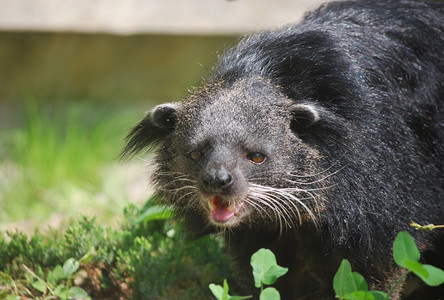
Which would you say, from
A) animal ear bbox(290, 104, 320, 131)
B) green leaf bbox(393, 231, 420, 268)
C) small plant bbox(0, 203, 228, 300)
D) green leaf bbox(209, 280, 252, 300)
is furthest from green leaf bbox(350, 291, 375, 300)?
small plant bbox(0, 203, 228, 300)

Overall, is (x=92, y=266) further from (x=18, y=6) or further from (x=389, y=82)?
(x=18, y=6)

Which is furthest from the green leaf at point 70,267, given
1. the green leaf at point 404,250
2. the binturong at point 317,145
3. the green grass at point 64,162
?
the green grass at point 64,162

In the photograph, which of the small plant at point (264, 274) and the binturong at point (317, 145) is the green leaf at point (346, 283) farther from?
the binturong at point (317, 145)

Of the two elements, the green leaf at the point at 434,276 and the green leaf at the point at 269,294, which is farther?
the green leaf at the point at 269,294

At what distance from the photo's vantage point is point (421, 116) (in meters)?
3.57

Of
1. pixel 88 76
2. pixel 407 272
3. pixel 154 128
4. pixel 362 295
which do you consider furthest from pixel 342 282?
pixel 88 76

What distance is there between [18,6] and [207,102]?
392 cm

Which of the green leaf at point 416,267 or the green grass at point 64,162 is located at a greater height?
the green leaf at point 416,267

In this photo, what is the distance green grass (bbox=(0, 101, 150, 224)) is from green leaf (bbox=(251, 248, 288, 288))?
3.26 meters

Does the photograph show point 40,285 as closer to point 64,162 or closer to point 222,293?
point 222,293

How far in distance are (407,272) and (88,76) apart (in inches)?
213

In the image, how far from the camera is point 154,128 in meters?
3.67

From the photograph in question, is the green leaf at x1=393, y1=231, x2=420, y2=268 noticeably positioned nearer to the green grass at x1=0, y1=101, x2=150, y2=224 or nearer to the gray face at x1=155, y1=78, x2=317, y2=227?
the gray face at x1=155, y1=78, x2=317, y2=227

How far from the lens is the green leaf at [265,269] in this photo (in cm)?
293
